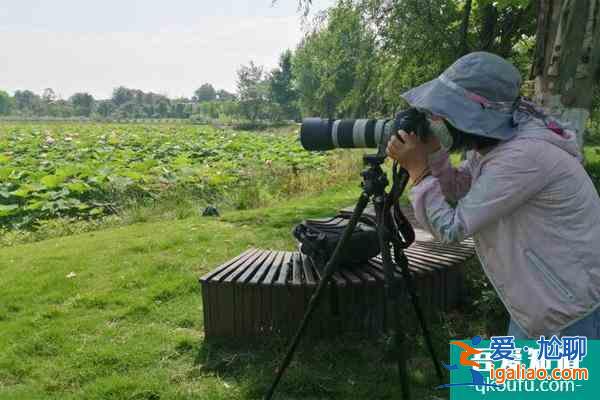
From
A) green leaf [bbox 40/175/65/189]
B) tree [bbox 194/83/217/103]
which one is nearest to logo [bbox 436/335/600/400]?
green leaf [bbox 40/175/65/189]

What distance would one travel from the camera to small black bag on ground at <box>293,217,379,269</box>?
3072 millimetres

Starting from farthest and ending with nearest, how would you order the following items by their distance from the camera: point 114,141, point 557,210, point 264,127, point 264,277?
point 264,127 < point 114,141 < point 264,277 < point 557,210

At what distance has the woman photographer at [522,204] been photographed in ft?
4.82

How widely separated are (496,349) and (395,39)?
654 centimetres

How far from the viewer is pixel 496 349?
1.64 metres

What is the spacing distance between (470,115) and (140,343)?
2717 mm

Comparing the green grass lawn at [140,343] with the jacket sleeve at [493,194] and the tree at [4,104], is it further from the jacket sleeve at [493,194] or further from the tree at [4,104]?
the tree at [4,104]

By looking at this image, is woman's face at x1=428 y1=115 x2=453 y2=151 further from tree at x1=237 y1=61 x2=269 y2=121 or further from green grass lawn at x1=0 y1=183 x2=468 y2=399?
tree at x1=237 y1=61 x2=269 y2=121

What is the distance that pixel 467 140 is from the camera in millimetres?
1628

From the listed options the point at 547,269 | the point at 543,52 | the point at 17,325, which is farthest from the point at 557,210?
the point at 17,325

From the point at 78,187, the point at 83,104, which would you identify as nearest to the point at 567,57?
the point at 78,187

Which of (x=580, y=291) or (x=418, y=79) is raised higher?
(x=418, y=79)

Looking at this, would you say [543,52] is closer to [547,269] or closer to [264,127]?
[547,269]

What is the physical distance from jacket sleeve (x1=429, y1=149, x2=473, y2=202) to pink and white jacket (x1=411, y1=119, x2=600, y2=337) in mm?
225
